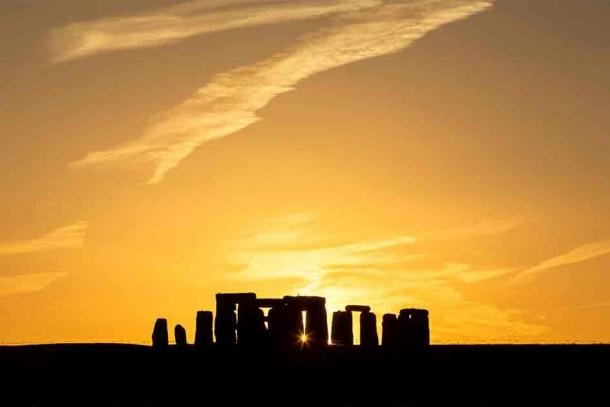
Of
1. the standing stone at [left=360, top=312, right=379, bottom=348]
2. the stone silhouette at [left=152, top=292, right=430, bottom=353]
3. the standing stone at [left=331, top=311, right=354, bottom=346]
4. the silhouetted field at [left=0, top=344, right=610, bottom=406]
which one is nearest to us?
the silhouetted field at [left=0, top=344, right=610, bottom=406]

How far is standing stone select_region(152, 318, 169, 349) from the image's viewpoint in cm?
4969

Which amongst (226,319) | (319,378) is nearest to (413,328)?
(319,378)

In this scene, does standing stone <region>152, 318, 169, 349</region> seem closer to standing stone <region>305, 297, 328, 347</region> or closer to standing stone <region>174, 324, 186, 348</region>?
standing stone <region>174, 324, 186, 348</region>

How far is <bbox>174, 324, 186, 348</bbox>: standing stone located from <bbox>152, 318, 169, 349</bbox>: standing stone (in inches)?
12.3

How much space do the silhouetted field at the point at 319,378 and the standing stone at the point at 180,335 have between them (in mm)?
372

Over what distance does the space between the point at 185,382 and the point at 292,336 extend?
3259mm

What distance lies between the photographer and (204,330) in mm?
48938

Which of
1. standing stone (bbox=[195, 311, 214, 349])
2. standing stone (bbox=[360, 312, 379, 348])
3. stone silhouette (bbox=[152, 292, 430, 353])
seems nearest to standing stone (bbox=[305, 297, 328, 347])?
stone silhouette (bbox=[152, 292, 430, 353])

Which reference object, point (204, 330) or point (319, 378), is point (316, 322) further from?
point (204, 330)

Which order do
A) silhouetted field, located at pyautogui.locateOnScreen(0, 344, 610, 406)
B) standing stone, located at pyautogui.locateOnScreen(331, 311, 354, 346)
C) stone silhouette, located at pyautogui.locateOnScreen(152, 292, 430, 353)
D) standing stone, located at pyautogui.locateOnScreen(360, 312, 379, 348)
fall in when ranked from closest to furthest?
silhouetted field, located at pyautogui.locateOnScreen(0, 344, 610, 406) → stone silhouette, located at pyautogui.locateOnScreen(152, 292, 430, 353) → standing stone, located at pyautogui.locateOnScreen(331, 311, 354, 346) → standing stone, located at pyautogui.locateOnScreen(360, 312, 379, 348)

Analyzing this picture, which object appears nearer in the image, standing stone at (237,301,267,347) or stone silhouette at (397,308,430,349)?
standing stone at (237,301,267,347)

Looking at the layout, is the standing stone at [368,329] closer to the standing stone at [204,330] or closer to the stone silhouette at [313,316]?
the stone silhouette at [313,316]

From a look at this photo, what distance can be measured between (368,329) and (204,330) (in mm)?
4840

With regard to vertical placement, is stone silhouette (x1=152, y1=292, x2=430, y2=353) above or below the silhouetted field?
above
